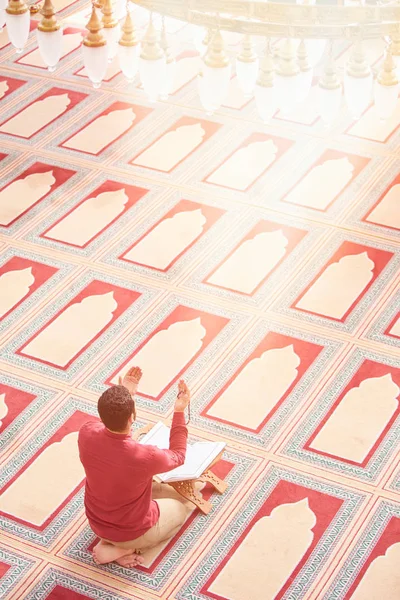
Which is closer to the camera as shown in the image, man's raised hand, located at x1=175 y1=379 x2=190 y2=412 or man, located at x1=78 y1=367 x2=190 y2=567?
man, located at x1=78 y1=367 x2=190 y2=567

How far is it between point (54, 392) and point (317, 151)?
2.99m

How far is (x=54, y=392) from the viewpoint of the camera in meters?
5.78

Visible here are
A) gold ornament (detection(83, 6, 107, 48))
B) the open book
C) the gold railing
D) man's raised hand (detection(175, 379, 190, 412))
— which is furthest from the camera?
the open book

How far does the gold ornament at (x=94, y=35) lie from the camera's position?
14.0ft

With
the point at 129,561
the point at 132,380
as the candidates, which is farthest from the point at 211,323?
the point at 129,561

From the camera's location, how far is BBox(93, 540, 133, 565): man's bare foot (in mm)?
4766

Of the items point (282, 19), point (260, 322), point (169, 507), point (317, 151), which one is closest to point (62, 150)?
point (317, 151)

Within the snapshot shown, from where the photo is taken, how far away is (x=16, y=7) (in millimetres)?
→ 4395

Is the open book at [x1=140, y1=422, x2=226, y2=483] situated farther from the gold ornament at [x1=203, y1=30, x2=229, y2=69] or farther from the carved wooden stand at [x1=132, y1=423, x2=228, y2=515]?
the gold ornament at [x1=203, y1=30, x2=229, y2=69]

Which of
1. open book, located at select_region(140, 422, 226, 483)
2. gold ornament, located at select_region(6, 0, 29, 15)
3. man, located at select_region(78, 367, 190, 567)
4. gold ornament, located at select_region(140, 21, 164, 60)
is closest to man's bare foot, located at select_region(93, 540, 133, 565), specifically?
man, located at select_region(78, 367, 190, 567)

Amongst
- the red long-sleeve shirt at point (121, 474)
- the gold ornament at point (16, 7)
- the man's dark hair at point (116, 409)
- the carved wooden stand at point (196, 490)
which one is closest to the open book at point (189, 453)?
the carved wooden stand at point (196, 490)

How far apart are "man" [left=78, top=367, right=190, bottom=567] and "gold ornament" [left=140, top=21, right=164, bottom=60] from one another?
1.31m

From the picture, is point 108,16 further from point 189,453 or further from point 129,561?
point 129,561

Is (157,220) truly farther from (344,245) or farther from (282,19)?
(282,19)
